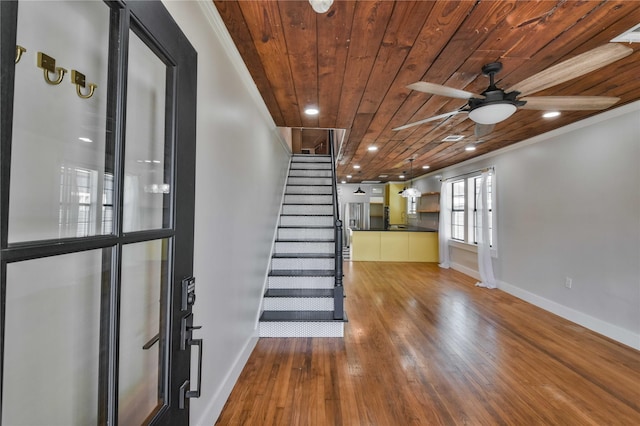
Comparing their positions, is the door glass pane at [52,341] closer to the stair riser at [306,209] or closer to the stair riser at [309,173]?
the stair riser at [306,209]

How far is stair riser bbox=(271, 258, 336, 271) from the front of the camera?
3766 millimetres

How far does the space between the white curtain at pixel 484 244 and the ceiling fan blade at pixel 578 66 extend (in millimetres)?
3955

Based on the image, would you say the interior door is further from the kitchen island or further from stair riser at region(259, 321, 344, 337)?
the kitchen island

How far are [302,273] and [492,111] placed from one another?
2.63 m

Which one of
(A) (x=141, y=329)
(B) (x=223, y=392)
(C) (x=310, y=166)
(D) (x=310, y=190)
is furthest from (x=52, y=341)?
(C) (x=310, y=166)

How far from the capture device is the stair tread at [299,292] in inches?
130

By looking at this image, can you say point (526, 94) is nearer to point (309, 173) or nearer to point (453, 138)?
point (453, 138)

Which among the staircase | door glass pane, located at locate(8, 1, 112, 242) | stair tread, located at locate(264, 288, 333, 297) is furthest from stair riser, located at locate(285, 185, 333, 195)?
door glass pane, located at locate(8, 1, 112, 242)

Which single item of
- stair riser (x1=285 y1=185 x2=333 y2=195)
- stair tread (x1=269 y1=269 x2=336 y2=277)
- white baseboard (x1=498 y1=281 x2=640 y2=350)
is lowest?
white baseboard (x1=498 y1=281 x2=640 y2=350)

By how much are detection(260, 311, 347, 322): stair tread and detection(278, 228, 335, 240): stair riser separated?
131 cm

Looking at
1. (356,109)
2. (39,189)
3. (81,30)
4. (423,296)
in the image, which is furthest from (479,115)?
(423,296)

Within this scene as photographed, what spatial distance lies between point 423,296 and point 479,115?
10.8 ft

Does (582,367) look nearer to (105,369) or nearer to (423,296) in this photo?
(423,296)

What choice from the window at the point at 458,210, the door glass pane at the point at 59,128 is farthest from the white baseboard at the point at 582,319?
the door glass pane at the point at 59,128
